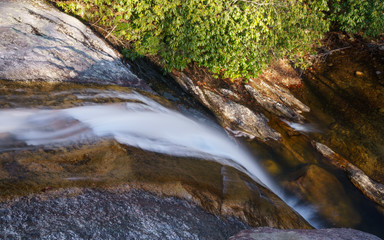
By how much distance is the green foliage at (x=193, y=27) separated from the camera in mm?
7246

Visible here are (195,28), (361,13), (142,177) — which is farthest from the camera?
(361,13)

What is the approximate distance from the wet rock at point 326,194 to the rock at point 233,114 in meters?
1.49

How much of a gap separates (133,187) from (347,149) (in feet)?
23.6

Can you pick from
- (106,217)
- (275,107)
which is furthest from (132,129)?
(275,107)

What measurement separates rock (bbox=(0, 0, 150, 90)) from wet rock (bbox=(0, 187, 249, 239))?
114 inches

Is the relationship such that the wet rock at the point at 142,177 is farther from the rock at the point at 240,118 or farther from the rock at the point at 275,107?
the rock at the point at 275,107

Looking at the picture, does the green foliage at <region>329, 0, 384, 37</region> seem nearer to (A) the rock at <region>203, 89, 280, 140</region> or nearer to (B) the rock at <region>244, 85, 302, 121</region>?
(B) the rock at <region>244, 85, 302, 121</region>

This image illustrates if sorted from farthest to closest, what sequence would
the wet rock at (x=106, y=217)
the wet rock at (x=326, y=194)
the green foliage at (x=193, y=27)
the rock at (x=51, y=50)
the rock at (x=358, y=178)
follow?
the green foliage at (x=193, y=27)
the rock at (x=358, y=178)
the wet rock at (x=326, y=194)
the rock at (x=51, y=50)
the wet rock at (x=106, y=217)

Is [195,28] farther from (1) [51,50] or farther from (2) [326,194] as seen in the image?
(2) [326,194]

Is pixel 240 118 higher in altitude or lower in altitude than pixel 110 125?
higher

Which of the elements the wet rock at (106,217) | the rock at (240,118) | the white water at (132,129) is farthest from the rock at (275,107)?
the wet rock at (106,217)

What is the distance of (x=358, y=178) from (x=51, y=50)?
7.52 metres

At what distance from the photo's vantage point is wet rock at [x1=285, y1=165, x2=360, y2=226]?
231 inches

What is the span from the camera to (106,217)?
253cm
